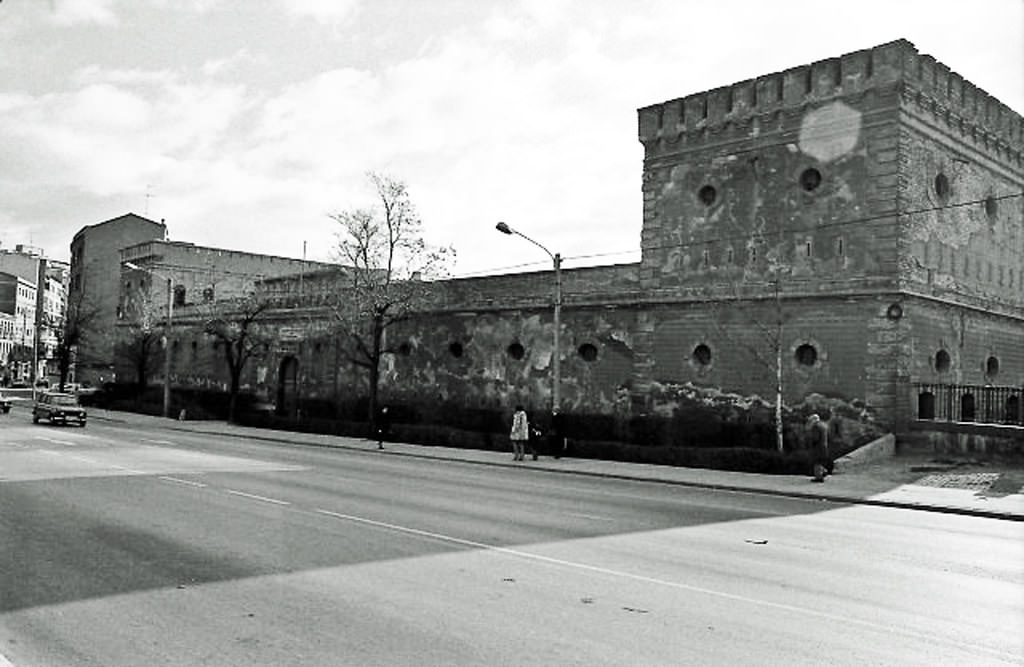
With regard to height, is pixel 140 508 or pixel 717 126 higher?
pixel 717 126

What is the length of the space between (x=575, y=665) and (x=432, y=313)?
32977 millimetres

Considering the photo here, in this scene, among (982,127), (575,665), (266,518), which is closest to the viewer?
(575,665)

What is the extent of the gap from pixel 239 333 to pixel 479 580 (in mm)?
43511

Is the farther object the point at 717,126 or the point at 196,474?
the point at 717,126

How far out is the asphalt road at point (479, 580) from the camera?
6.33 meters

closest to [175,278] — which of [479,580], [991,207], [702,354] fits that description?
[702,354]

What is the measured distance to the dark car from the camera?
37938 millimetres

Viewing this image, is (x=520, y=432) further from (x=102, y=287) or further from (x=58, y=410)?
(x=102, y=287)

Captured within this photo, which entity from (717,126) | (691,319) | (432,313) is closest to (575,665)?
(691,319)

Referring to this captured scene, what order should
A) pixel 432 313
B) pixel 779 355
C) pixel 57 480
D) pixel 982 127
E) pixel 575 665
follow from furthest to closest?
pixel 432 313, pixel 982 127, pixel 779 355, pixel 57 480, pixel 575 665

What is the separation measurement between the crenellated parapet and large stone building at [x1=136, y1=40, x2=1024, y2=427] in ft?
0.22

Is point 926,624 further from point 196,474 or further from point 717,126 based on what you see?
point 717,126

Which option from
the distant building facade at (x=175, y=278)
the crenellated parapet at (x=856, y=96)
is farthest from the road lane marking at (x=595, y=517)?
the distant building facade at (x=175, y=278)

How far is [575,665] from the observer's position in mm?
5879
